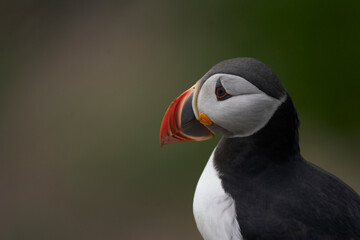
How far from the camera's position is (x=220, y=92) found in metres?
1.52

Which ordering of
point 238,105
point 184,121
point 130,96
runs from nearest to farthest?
1. point 238,105
2. point 184,121
3. point 130,96

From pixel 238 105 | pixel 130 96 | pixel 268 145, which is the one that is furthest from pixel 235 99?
pixel 130 96

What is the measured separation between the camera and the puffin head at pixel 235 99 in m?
1.48

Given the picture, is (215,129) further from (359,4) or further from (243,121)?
(359,4)

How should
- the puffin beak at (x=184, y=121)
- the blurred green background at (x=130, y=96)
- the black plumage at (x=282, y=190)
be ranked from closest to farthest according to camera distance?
1. the black plumage at (x=282, y=190)
2. the puffin beak at (x=184, y=121)
3. the blurred green background at (x=130, y=96)

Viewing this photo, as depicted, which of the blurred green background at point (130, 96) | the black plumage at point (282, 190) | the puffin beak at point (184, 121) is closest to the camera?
the black plumage at point (282, 190)

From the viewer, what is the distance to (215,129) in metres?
1.60

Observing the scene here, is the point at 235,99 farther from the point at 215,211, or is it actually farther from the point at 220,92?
the point at 215,211

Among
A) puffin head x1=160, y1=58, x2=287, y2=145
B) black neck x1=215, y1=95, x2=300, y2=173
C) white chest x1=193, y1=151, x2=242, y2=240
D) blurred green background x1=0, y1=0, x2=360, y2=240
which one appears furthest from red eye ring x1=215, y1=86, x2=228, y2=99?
blurred green background x1=0, y1=0, x2=360, y2=240

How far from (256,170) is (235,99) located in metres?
0.24

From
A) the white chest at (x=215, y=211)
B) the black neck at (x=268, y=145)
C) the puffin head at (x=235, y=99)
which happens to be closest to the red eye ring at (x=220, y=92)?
the puffin head at (x=235, y=99)

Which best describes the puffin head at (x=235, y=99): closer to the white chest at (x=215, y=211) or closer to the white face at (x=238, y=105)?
the white face at (x=238, y=105)

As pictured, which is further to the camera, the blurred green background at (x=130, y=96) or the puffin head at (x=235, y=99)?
the blurred green background at (x=130, y=96)

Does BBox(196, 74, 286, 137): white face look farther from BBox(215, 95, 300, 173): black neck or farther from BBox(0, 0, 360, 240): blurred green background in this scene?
BBox(0, 0, 360, 240): blurred green background
